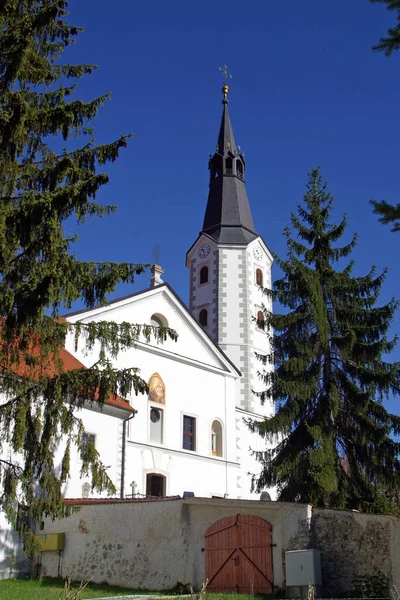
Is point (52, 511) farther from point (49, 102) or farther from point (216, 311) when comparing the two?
point (216, 311)

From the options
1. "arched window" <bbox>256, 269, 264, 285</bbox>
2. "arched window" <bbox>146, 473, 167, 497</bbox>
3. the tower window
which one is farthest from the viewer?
"arched window" <bbox>256, 269, 264, 285</bbox>

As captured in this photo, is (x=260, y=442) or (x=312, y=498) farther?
(x=260, y=442)

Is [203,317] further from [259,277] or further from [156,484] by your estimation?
[156,484]

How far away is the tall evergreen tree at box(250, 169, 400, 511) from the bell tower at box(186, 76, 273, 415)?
8.69 metres

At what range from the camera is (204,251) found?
35.7m

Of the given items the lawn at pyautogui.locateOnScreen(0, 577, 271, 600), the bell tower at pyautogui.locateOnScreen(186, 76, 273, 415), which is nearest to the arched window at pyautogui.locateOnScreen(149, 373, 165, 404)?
the bell tower at pyautogui.locateOnScreen(186, 76, 273, 415)

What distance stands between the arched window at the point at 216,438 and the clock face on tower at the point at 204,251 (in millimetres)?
9786

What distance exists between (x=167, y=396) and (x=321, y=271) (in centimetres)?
881

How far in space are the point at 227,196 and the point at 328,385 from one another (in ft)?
66.4

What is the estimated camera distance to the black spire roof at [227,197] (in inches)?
1425

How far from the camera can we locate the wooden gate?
48.0 feet

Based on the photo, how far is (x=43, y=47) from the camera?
43.3 ft

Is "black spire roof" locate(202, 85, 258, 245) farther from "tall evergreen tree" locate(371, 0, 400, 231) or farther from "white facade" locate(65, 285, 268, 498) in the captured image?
"tall evergreen tree" locate(371, 0, 400, 231)

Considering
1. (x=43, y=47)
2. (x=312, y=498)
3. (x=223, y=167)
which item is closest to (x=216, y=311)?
(x=223, y=167)
